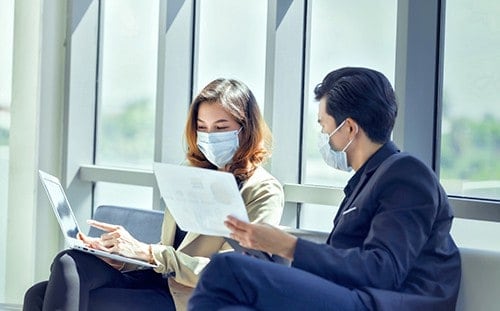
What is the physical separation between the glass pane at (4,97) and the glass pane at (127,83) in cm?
51

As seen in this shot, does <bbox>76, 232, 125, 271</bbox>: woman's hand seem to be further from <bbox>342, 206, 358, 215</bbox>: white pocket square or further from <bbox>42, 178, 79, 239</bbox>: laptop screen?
<bbox>342, 206, 358, 215</bbox>: white pocket square

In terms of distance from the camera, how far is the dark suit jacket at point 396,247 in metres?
2.38

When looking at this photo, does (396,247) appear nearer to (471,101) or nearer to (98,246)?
(471,101)

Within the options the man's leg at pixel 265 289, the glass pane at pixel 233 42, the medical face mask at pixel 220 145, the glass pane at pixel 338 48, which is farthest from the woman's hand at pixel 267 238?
the glass pane at pixel 233 42

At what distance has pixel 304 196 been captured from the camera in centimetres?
386

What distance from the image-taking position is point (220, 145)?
10.8ft

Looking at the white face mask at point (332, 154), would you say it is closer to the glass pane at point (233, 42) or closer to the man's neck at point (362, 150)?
the man's neck at point (362, 150)

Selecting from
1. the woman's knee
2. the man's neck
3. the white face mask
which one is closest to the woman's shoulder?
the white face mask

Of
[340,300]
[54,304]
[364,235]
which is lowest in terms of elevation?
[54,304]

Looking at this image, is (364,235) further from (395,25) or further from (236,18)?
(236,18)

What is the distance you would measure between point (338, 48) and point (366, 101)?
129 cm

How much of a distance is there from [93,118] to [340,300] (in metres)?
2.95

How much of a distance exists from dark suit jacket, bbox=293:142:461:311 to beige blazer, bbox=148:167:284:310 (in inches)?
24.1

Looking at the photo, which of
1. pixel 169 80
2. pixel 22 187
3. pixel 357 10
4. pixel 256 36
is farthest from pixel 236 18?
pixel 22 187
